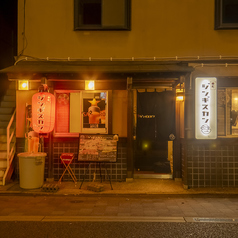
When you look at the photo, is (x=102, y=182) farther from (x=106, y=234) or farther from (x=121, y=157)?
(x=106, y=234)

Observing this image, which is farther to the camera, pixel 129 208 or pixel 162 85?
pixel 162 85

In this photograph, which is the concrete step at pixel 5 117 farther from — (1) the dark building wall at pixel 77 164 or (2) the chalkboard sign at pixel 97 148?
(2) the chalkboard sign at pixel 97 148

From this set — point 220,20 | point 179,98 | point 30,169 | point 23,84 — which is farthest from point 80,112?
point 220,20

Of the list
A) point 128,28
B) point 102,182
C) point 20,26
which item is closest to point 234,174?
point 102,182

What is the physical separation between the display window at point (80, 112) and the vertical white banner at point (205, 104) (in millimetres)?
3083

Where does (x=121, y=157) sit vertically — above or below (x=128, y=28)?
below

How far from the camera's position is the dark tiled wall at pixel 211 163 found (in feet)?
31.0

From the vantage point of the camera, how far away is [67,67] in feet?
30.9

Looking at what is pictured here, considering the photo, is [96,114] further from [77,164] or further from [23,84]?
[23,84]

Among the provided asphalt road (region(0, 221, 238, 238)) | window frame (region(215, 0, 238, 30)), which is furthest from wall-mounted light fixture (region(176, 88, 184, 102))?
asphalt road (region(0, 221, 238, 238))

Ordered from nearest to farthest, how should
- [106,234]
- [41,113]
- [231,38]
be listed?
[106,234], [41,113], [231,38]

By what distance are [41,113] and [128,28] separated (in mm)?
4055

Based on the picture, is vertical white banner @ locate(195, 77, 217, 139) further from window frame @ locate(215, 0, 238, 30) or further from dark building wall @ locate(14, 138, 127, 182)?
dark building wall @ locate(14, 138, 127, 182)

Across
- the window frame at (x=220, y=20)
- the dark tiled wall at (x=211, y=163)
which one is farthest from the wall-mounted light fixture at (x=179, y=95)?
the window frame at (x=220, y=20)
